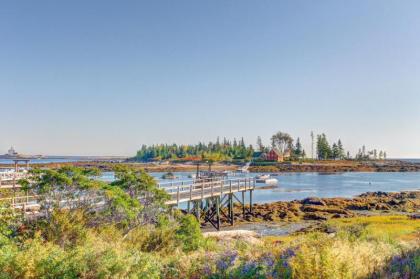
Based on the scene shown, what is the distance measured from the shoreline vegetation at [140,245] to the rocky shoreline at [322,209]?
11527 millimetres

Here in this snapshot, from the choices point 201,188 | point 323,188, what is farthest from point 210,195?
point 323,188

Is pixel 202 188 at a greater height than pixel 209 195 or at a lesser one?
greater

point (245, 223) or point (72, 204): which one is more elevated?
point (72, 204)

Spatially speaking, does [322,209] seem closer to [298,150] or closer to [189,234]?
[189,234]

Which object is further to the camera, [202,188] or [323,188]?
[323,188]

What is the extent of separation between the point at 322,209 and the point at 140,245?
104 ft

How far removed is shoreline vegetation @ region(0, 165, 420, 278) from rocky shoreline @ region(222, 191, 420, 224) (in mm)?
11527

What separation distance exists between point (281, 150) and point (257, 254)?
161 m

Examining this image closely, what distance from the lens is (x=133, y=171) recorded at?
16.3m

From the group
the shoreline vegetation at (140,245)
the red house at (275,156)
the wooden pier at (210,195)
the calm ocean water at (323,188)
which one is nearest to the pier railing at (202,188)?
the wooden pier at (210,195)

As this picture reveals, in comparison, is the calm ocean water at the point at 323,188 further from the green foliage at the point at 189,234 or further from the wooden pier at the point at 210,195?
the green foliage at the point at 189,234

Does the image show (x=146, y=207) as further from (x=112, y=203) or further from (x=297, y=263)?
(x=297, y=263)

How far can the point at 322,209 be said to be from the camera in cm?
4084

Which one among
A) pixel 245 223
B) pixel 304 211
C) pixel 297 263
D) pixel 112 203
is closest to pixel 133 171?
pixel 112 203
